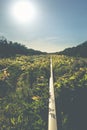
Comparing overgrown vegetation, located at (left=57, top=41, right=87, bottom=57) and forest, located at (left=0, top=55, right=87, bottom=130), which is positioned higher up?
overgrown vegetation, located at (left=57, top=41, right=87, bottom=57)

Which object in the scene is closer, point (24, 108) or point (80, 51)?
point (24, 108)

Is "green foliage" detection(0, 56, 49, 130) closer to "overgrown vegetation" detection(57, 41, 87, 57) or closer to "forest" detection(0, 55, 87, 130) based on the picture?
"forest" detection(0, 55, 87, 130)

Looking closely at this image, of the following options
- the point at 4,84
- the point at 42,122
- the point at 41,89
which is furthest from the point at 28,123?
the point at 4,84

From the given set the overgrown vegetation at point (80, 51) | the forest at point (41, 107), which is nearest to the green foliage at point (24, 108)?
the forest at point (41, 107)

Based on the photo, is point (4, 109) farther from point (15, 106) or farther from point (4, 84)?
point (4, 84)

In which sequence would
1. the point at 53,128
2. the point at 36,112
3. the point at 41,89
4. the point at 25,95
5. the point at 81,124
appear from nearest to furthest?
the point at 53,128 < the point at 81,124 < the point at 36,112 < the point at 25,95 < the point at 41,89

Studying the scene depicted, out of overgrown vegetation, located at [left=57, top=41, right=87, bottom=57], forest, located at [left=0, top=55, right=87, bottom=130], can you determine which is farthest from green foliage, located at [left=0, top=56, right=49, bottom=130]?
overgrown vegetation, located at [left=57, top=41, right=87, bottom=57]

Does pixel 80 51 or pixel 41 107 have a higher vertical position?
pixel 80 51

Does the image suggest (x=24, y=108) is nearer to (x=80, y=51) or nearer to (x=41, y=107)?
(x=41, y=107)

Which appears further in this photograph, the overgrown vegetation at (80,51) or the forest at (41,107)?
the overgrown vegetation at (80,51)

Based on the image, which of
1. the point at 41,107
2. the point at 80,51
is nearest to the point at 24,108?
the point at 41,107

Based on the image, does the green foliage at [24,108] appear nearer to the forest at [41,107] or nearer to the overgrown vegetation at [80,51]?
the forest at [41,107]
